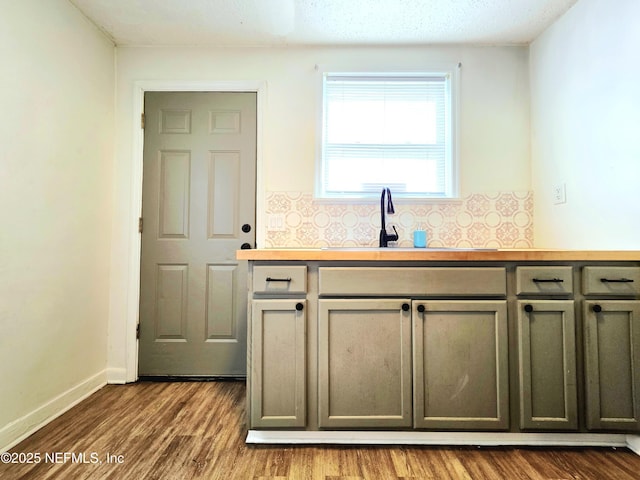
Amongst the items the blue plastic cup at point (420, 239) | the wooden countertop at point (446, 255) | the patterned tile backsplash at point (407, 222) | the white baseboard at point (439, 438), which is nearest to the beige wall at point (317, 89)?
the patterned tile backsplash at point (407, 222)

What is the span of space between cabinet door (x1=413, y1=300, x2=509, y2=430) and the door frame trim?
4.26ft

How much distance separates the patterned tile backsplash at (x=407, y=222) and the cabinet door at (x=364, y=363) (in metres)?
A: 0.84

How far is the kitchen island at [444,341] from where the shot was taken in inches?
58.4

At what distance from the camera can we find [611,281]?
4.89ft

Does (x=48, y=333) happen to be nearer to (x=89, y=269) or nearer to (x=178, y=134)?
(x=89, y=269)

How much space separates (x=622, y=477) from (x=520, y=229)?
1.41m

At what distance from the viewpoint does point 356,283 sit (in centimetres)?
152

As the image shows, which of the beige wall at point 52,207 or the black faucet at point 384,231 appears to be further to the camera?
the black faucet at point 384,231

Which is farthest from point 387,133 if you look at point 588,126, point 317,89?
point 588,126

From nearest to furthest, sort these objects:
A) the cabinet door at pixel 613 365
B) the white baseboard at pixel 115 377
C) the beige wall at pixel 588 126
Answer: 1. the cabinet door at pixel 613 365
2. the beige wall at pixel 588 126
3. the white baseboard at pixel 115 377

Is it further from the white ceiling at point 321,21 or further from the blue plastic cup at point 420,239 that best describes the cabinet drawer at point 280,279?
the white ceiling at point 321,21

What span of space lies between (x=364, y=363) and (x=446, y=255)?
61cm

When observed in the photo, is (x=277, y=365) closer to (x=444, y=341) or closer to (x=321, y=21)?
(x=444, y=341)

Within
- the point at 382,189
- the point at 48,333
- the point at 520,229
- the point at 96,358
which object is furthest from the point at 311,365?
the point at 520,229
